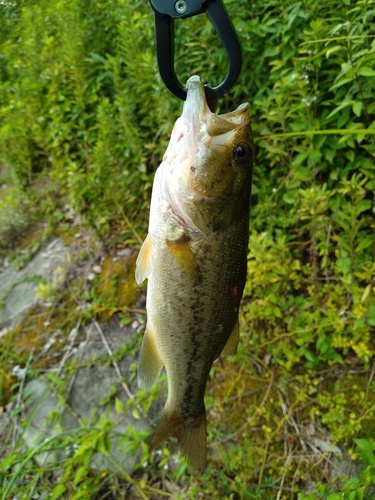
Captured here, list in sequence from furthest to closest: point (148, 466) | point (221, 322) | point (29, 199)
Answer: point (29, 199)
point (148, 466)
point (221, 322)

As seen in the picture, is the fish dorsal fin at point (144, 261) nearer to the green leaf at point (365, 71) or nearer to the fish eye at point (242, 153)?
the fish eye at point (242, 153)

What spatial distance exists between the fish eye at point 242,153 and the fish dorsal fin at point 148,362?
0.74 meters

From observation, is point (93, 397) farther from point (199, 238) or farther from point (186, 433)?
point (199, 238)

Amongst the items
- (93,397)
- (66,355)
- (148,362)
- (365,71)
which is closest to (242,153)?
(148,362)

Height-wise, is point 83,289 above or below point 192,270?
below

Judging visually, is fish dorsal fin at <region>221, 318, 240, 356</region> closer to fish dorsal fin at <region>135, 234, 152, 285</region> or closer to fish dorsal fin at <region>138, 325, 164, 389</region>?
fish dorsal fin at <region>138, 325, 164, 389</region>

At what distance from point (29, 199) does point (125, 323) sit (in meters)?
2.16

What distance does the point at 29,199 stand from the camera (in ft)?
14.4

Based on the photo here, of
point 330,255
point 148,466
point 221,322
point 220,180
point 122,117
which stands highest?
point 122,117

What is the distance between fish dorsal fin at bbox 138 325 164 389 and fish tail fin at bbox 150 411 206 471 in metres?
0.22

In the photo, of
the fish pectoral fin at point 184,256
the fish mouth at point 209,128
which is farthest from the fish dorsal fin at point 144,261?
the fish mouth at point 209,128

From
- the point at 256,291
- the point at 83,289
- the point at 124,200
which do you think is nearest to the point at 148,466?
the point at 256,291

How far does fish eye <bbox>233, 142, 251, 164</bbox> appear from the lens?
1.26 meters

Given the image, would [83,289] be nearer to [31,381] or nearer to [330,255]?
[31,381]
